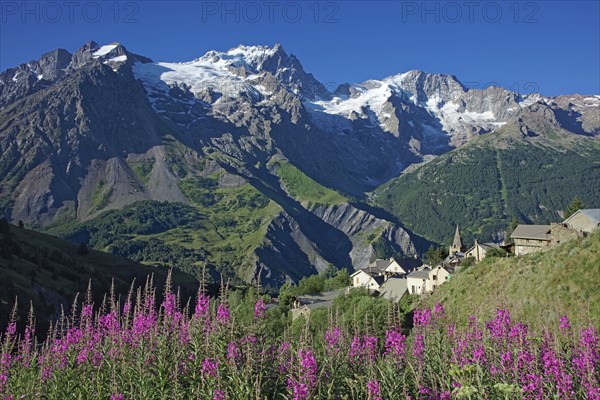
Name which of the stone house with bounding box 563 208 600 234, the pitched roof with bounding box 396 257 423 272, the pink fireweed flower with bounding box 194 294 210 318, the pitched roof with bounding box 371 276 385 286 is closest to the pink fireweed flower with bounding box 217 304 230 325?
the pink fireweed flower with bounding box 194 294 210 318

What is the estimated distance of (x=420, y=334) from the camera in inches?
712

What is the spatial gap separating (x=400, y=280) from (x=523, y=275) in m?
56.2

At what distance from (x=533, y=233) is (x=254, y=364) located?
82.3 metres

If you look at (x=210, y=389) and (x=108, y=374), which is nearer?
(x=210, y=389)

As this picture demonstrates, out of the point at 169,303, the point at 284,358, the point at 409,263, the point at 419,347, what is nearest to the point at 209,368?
the point at 284,358

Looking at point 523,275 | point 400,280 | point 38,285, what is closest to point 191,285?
point 38,285

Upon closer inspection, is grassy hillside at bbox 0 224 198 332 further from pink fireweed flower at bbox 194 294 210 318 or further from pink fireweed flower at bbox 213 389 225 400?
pink fireweed flower at bbox 213 389 225 400

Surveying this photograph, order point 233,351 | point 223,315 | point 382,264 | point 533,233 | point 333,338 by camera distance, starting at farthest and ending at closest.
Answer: point 382,264, point 533,233, point 333,338, point 223,315, point 233,351

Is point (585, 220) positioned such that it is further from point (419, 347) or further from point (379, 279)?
point (419, 347)

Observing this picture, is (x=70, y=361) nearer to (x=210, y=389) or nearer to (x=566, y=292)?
(x=210, y=389)

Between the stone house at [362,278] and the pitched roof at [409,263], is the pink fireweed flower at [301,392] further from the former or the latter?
the pitched roof at [409,263]

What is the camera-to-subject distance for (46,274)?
128875 millimetres

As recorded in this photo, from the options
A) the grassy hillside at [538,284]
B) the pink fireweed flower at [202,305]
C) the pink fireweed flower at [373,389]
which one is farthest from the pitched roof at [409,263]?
the pink fireweed flower at [373,389]

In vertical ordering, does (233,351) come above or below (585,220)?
below
